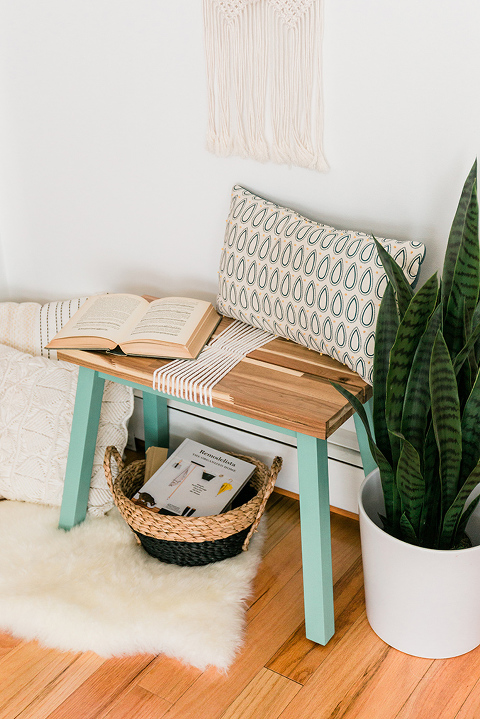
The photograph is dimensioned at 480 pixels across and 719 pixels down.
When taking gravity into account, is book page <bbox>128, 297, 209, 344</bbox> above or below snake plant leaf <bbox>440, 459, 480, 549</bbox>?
above

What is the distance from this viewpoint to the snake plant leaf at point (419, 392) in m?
1.17

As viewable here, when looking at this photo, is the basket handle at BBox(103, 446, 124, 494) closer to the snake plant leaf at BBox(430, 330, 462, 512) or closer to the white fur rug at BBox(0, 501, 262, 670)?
the white fur rug at BBox(0, 501, 262, 670)

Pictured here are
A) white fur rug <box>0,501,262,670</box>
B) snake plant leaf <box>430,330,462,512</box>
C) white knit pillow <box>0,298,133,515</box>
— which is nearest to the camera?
snake plant leaf <box>430,330,462,512</box>

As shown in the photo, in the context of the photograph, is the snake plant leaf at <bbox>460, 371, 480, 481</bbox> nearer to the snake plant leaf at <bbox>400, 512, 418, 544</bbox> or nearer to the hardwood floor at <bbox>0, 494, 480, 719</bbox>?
the snake plant leaf at <bbox>400, 512, 418, 544</bbox>

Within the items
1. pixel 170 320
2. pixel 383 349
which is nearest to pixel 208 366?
pixel 170 320

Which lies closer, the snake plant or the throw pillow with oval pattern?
the snake plant

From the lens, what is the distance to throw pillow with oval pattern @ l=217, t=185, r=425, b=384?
135cm

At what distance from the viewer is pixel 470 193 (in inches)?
46.5

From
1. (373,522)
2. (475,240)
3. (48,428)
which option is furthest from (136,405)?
(475,240)

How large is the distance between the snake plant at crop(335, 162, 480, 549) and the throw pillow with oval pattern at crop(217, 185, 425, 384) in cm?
9

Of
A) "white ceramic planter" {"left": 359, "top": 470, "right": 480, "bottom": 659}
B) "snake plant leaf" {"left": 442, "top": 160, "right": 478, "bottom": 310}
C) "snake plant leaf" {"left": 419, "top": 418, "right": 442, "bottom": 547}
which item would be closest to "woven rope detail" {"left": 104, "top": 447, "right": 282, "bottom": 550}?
"white ceramic planter" {"left": 359, "top": 470, "right": 480, "bottom": 659}

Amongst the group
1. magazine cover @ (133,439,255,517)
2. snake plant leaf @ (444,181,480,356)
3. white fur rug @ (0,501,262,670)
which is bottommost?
white fur rug @ (0,501,262,670)

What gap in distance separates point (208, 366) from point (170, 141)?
66cm

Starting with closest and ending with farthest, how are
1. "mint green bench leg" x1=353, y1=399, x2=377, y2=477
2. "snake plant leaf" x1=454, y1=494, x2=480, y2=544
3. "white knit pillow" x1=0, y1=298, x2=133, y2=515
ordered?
"snake plant leaf" x1=454, y1=494, x2=480, y2=544 < "mint green bench leg" x1=353, y1=399, x2=377, y2=477 < "white knit pillow" x1=0, y1=298, x2=133, y2=515
